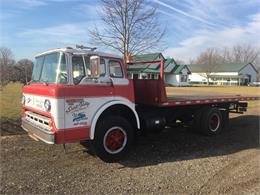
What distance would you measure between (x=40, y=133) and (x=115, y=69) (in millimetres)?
2137

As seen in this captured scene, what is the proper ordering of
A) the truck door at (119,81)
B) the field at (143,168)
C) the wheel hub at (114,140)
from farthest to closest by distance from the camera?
the truck door at (119,81) → the wheel hub at (114,140) → the field at (143,168)

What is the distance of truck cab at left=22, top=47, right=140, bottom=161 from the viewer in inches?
229

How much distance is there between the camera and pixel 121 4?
13.1 meters

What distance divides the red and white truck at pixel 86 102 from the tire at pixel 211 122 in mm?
1975

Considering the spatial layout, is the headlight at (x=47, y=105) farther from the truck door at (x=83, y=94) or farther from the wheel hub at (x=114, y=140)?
the wheel hub at (x=114, y=140)

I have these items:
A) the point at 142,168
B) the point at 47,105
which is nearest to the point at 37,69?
the point at 47,105

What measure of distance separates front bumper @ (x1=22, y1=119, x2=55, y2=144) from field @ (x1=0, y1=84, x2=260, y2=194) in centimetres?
59

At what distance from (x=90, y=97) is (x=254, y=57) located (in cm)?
11528

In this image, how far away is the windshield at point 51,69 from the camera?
240 inches

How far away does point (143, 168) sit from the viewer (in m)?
6.13

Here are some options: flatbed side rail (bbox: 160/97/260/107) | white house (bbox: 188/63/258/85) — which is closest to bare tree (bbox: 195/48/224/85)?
white house (bbox: 188/63/258/85)

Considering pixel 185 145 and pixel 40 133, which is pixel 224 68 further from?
pixel 40 133

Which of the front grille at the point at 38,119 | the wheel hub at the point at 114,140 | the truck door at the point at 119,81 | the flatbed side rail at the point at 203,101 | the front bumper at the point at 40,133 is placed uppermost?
the truck door at the point at 119,81

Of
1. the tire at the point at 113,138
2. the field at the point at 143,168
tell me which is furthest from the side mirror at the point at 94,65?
the field at the point at 143,168
